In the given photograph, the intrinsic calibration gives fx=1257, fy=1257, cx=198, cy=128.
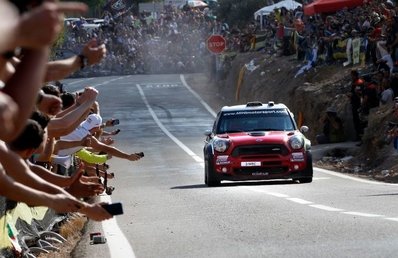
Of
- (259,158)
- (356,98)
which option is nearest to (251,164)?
(259,158)

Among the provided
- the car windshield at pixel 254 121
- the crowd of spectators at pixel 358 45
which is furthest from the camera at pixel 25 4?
the crowd of spectators at pixel 358 45

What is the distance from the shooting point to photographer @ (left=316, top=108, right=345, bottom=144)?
36.8 meters

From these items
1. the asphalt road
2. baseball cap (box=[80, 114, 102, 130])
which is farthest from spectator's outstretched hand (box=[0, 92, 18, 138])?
baseball cap (box=[80, 114, 102, 130])

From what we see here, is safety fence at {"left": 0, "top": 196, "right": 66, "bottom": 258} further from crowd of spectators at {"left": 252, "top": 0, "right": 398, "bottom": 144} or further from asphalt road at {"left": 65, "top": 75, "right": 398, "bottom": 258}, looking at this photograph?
crowd of spectators at {"left": 252, "top": 0, "right": 398, "bottom": 144}

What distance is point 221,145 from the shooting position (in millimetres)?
25031

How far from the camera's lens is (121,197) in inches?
884

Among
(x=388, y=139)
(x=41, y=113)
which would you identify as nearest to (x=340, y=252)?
(x=41, y=113)

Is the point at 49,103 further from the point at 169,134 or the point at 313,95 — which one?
the point at 169,134

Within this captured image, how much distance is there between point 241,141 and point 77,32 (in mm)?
64768

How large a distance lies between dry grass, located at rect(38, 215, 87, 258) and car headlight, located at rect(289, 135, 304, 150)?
26.8 ft

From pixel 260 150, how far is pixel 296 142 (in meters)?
0.74

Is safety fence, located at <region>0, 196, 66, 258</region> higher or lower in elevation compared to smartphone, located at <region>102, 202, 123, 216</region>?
lower

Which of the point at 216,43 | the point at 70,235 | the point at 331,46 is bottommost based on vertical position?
the point at 216,43

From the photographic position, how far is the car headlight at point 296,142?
2491cm
